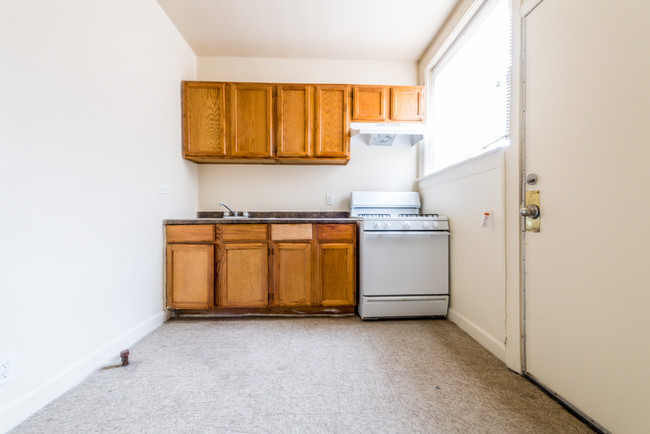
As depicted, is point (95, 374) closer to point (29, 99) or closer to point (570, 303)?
point (29, 99)

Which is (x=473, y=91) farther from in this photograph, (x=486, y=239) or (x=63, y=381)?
(x=63, y=381)

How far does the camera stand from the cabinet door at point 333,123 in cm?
269

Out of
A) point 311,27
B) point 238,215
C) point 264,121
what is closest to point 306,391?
point 238,215

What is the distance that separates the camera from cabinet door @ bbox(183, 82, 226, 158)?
2.60 m

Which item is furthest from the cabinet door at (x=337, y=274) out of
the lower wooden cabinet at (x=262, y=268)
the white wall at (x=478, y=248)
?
the white wall at (x=478, y=248)

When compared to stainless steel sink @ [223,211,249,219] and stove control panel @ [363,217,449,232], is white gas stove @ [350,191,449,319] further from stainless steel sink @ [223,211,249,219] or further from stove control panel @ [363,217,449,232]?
stainless steel sink @ [223,211,249,219]

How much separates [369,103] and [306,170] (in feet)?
3.23

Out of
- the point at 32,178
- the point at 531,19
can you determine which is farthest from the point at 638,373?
the point at 32,178

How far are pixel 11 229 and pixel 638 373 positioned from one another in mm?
2530

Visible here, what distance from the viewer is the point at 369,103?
2727mm

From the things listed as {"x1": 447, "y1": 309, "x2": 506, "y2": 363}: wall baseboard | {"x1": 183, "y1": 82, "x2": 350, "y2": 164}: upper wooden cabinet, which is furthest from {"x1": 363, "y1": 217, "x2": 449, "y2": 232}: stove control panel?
{"x1": 183, "y1": 82, "x2": 350, "y2": 164}: upper wooden cabinet

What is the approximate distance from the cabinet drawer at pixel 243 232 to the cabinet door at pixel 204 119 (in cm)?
81

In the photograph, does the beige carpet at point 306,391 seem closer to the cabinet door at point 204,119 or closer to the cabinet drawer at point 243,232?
the cabinet drawer at point 243,232

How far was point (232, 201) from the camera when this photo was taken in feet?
9.84
